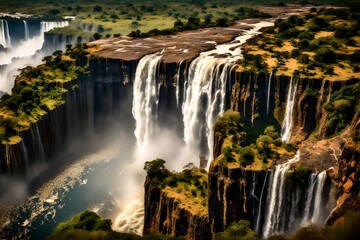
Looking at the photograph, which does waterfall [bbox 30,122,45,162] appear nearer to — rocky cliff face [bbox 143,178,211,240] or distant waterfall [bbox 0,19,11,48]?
rocky cliff face [bbox 143,178,211,240]

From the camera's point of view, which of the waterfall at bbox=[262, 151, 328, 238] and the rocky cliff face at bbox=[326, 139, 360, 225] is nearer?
the rocky cliff face at bbox=[326, 139, 360, 225]

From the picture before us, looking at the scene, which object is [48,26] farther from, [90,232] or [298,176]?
[298,176]

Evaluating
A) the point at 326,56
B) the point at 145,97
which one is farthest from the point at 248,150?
the point at 145,97

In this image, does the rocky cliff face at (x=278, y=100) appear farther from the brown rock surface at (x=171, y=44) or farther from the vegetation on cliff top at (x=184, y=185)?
the vegetation on cliff top at (x=184, y=185)

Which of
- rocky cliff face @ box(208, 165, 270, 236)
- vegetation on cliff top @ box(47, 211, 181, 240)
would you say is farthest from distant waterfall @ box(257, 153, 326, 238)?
vegetation on cliff top @ box(47, 211, 181, 240)

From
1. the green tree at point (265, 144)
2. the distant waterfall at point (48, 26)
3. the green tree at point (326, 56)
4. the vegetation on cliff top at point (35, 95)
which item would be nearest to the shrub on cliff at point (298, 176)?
the green tree at point (265, 144)

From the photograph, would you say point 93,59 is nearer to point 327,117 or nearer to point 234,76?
point 234,76
